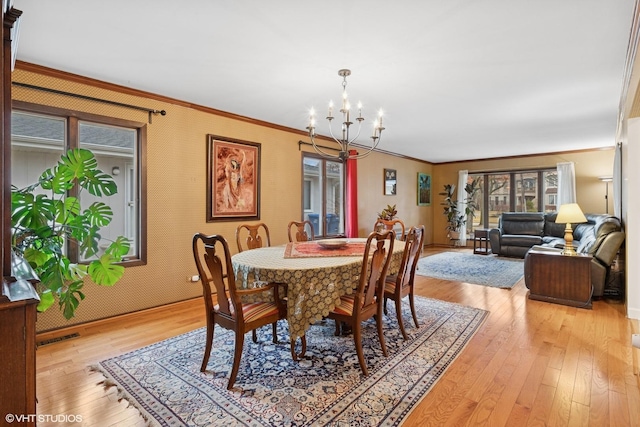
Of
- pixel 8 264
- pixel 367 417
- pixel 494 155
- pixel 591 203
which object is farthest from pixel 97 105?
pixel 591 203

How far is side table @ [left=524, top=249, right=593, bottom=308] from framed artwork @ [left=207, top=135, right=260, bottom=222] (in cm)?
350

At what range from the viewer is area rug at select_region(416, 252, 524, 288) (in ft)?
15.5

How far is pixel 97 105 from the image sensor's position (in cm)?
305

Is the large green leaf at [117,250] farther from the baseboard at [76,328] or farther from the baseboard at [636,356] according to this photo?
the baseboard at [636,356]

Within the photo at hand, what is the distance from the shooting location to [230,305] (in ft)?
7.01

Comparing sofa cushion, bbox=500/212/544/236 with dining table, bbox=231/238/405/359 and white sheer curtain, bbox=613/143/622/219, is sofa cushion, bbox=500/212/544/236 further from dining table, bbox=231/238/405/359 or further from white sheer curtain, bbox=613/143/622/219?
dining table, bbox=231/238/405/359

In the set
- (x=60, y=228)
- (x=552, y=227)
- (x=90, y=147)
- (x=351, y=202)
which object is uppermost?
(x=90, y=147)

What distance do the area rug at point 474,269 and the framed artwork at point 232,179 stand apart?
2.90 m

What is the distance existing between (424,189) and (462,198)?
971 millimetres

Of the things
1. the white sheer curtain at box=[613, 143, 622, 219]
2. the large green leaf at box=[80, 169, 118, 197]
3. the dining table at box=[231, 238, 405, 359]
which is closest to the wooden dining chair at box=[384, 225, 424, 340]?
the dining table at box=[231, 238, 405, 359]

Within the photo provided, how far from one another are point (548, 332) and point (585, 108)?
2.84m

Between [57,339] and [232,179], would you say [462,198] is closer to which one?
[232,179]

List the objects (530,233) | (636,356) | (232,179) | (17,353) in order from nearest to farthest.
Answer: (17,353) → (636,356) → (232,179) → (530,233)

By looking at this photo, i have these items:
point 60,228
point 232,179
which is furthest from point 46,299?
point 232,179
